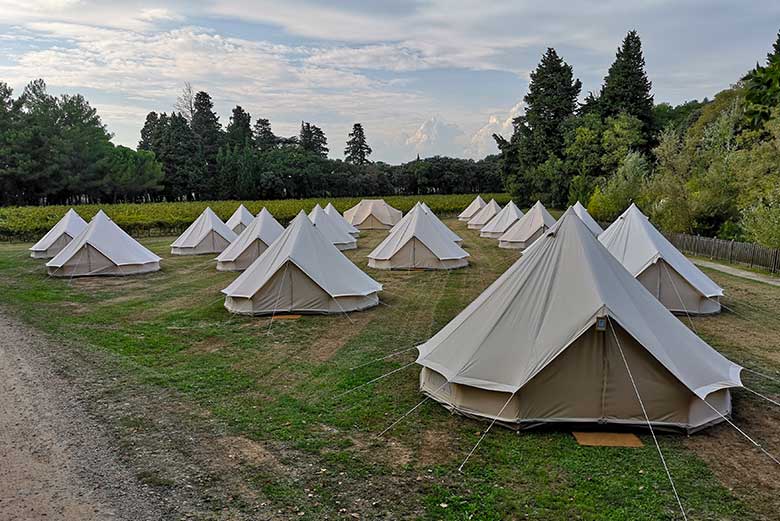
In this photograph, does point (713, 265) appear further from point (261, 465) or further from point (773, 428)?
point (261, 465)

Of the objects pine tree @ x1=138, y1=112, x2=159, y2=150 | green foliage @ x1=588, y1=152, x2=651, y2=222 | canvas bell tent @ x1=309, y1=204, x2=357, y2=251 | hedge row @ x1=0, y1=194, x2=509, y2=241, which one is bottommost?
hedge row @ x1=0, y1=194, x2=509, y2=241

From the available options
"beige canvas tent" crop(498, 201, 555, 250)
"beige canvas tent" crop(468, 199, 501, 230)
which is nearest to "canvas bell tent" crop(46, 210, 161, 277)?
"beige canvas tent" crop(498, 201, 555, 250)

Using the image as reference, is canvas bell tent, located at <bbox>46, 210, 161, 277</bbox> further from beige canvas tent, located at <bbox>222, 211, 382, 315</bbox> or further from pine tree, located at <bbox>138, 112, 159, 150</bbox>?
pine tree, located at <bbox>138, 112, 159, 150</bbox>

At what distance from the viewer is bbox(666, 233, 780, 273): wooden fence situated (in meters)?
19.3

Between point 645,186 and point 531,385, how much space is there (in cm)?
2587

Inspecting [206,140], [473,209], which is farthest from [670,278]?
[206,140]

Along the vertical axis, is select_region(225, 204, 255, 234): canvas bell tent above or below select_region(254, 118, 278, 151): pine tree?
below

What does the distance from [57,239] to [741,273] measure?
25.5 meters

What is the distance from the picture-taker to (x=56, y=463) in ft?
19.5

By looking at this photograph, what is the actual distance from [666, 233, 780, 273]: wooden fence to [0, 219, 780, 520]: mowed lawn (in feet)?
21.8

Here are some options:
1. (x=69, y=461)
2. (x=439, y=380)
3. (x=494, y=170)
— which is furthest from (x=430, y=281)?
(x=494, y=170)

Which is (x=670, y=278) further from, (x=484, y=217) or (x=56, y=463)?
(x=484, y=217)

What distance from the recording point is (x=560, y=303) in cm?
702

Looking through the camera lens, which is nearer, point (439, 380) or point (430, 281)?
point (439, 380)
